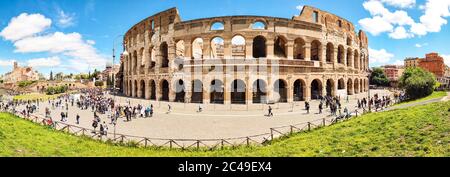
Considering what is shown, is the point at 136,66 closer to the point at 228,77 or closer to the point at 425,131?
the point at 228,77

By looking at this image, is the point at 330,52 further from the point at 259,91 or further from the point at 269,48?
the point at 259,91

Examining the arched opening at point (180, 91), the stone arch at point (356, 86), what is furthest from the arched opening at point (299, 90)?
the arched opening at point (180, 91)

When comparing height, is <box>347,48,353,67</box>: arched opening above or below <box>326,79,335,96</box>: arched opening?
above

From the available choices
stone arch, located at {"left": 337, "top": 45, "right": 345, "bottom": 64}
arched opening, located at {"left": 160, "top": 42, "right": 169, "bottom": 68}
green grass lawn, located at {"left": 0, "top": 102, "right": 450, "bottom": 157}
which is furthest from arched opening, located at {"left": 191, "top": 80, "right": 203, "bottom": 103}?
stone arch, located at {"left": 337, "top": 45, "right": 345, "bottom": 64}

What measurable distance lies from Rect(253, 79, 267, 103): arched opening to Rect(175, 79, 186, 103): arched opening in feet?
27.0

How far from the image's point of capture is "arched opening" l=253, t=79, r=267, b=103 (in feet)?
89.1

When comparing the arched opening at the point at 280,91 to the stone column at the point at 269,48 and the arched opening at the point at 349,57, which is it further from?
the arched opening at the point at 349,57

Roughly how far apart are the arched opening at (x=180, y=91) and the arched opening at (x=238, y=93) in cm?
581

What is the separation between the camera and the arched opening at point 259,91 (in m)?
27.2

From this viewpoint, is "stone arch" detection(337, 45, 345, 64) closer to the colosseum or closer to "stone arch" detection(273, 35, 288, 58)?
the colosseum

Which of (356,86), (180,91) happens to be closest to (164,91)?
(180,91)

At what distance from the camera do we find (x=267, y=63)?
26.7 m

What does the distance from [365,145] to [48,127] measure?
16.6 meters
